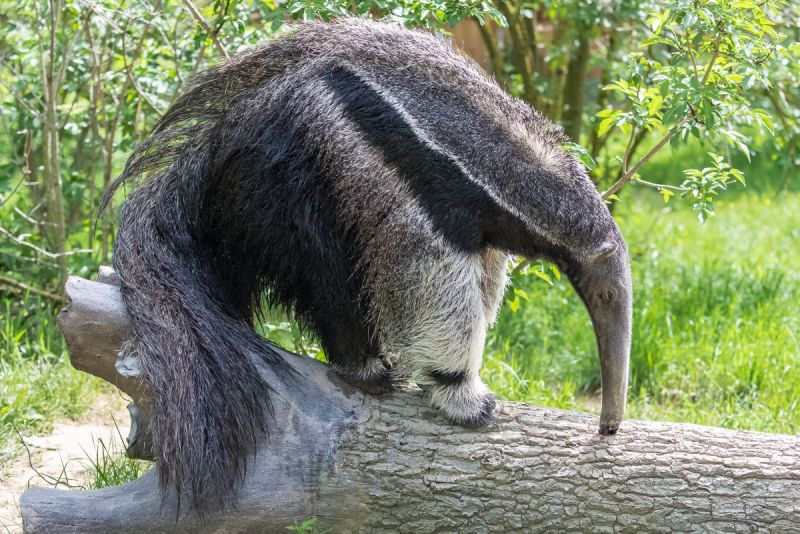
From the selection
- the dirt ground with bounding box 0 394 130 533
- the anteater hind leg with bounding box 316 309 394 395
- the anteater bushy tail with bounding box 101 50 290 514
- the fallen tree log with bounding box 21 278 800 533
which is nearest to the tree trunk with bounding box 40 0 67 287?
the dirt ground with bounding box 0 394 130 533

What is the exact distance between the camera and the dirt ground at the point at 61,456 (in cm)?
469

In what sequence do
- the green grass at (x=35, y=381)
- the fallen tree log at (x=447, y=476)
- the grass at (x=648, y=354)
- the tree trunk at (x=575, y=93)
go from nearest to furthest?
the fallen tree log at (x=447, y=476) → the green grass at (x=35, y=381) → the grass at (x=648, y=354) → the tree trunk at (x=575, y=93)

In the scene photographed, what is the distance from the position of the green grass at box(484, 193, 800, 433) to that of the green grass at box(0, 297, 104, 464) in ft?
8.52

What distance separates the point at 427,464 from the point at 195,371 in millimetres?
1043

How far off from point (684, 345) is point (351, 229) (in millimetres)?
3295

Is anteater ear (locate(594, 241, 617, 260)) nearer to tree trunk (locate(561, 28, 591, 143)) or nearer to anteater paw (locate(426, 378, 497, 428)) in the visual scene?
anteater paw (locate(426, 378, 497, 428))

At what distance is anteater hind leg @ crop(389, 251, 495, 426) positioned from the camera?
12.9 feet

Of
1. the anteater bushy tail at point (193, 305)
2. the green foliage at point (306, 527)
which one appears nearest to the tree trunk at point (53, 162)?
the anteater bushy tail at point (193, 305)

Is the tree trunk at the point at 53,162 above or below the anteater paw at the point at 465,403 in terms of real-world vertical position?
above

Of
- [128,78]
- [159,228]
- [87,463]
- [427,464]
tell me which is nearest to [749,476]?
[427,464]

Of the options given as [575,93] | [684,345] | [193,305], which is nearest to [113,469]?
[193,305]

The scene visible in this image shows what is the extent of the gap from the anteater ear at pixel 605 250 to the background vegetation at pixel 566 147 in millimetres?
526

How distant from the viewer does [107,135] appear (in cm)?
649

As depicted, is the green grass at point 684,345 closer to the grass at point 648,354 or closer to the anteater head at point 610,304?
the grass at point 648,354
